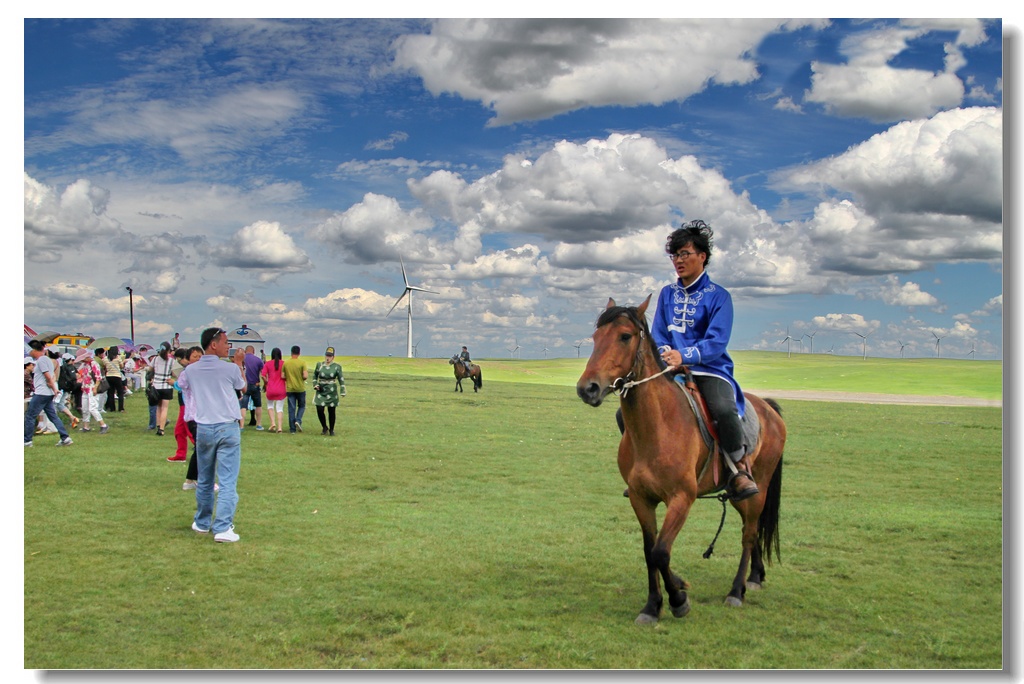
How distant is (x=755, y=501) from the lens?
7.53 meters

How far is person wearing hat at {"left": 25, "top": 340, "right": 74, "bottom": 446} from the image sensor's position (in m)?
15.4

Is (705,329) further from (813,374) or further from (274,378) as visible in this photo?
(813,374)

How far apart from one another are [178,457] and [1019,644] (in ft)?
45.6

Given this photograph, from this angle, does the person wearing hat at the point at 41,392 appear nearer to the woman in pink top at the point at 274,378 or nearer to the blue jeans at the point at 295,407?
the woman in pink top at the point at 274,378

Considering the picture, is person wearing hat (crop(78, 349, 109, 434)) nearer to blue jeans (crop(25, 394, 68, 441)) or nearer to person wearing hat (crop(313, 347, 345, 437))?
Result: blue jeans (crop(25, 394, 68, 441))

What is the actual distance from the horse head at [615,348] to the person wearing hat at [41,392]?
13761 millimetres

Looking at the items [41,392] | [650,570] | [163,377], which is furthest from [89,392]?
[650,570]

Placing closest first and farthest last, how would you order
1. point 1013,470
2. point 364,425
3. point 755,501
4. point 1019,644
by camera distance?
point 1019,644
point 1013,470
point 755,501
point 364,425

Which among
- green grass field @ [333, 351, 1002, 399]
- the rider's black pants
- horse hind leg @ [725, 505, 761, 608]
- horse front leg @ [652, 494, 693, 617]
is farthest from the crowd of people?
green grass field @ [333, 351, 1002, 399]

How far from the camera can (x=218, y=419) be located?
29.2ft

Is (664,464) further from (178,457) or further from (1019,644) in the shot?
(178,457)

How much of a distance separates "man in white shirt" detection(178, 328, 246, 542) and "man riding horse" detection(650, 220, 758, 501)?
5.17 meters

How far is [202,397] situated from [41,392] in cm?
964

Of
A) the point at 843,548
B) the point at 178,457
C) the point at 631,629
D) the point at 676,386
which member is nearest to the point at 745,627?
the point at 631,629
